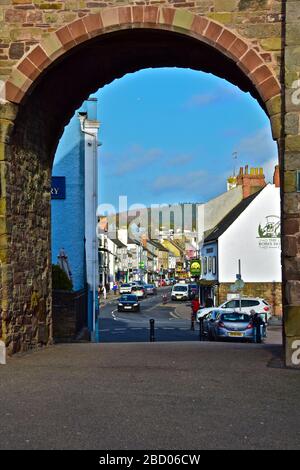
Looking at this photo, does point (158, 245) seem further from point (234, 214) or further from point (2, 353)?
point (2, 353)

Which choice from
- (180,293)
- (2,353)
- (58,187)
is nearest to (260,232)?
(58,187)

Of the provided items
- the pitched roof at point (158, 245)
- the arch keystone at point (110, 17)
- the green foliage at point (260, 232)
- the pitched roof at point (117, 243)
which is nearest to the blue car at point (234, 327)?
the arch keystone at point (110, 17)

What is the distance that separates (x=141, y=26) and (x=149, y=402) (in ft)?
23.2

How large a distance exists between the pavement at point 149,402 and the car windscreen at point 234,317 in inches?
504

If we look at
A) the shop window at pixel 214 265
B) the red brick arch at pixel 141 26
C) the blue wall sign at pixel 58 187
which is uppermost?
the red brick arch at pixel 141 26

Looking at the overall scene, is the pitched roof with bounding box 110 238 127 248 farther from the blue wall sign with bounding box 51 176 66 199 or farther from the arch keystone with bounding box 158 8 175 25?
the arch keystone with bounding box 158 8 175 25

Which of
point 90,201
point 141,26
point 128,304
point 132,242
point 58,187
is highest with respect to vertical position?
point 141,26

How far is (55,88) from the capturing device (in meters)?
14.9

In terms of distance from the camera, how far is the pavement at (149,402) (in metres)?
6.37

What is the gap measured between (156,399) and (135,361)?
376 centimetres

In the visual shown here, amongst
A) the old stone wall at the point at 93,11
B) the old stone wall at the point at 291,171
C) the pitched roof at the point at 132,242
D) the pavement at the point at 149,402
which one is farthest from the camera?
the pitched roof at the point at 132,242

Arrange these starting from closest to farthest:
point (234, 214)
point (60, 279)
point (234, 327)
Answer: point (60, 279)
point (234, 327)
point (234, 214)

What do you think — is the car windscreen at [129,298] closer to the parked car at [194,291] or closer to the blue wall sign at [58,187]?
the parked car at [194,291]

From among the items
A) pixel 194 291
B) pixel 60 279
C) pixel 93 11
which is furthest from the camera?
pixel 194 291
